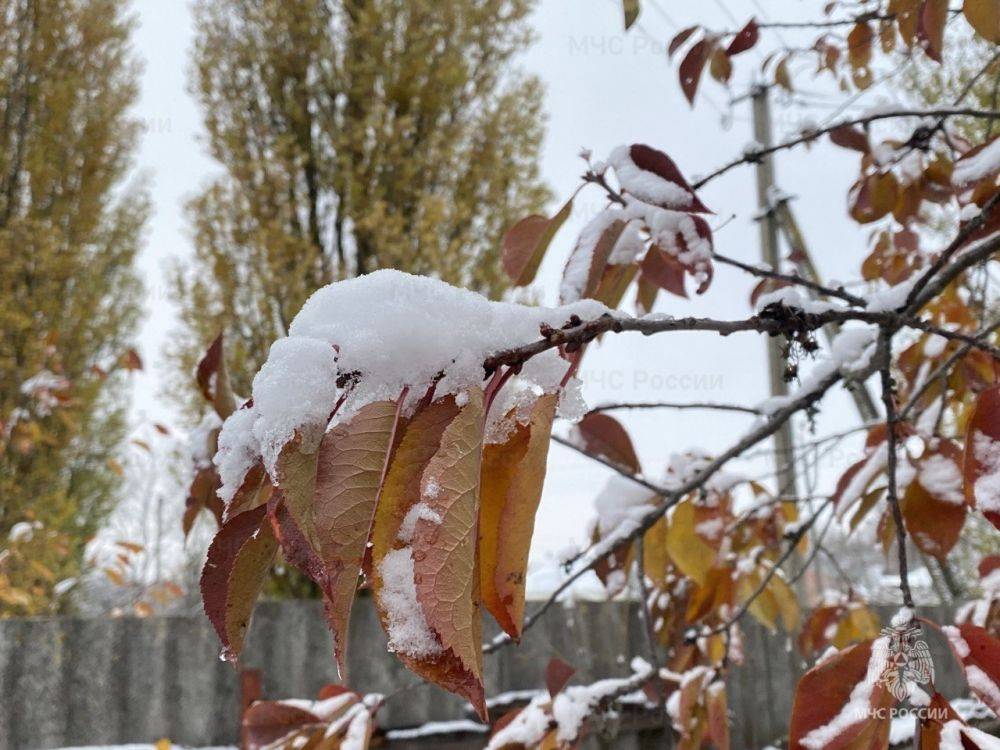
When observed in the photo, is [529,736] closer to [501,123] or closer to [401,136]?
[401,136]

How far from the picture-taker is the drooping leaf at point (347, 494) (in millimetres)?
249

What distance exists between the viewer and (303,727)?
72 cm

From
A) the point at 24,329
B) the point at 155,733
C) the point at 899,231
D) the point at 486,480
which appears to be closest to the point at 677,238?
the point at 486,480

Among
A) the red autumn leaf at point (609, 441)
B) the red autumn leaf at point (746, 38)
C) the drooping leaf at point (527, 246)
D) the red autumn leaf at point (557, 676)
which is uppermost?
the red autumn leaf at point (746, 38)

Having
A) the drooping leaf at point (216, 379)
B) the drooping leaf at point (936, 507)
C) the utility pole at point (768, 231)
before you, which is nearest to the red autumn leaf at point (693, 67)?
the drooping leaf at point (936, 507)

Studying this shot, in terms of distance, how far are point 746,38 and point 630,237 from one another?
48cm

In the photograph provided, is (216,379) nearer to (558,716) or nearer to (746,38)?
(558,716)

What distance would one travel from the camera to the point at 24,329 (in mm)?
6238

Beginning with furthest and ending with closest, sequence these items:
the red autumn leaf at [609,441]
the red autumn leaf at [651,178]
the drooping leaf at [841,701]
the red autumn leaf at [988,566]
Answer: the red autumn leaf at [988,566], the red autumn leaf at [609,441], the red autumn leaf at [651,178], the drooping leaf at [841,701]

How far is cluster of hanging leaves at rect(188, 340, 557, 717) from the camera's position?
252 millimetres

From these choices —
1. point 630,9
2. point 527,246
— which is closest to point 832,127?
point 630,9

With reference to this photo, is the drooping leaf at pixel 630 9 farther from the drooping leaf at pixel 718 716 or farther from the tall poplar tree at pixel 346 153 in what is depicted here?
the tall poplar tree at pixel 346 153

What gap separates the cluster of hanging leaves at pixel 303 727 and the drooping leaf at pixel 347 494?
0.51 metres

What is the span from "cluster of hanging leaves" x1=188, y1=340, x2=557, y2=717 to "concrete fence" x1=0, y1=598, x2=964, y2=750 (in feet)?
6.40
